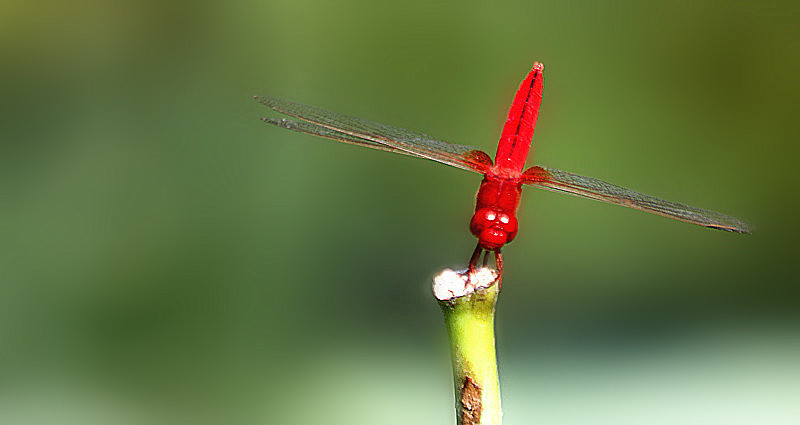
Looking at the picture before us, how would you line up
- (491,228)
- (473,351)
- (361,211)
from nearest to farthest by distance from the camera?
(473,351)
(491,228)
(361,211)

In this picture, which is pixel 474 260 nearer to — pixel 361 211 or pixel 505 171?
pixel 505 171

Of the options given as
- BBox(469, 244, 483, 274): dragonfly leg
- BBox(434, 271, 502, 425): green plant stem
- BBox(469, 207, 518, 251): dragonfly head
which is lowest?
BBox(434, 271, 502, 425): green plant stem

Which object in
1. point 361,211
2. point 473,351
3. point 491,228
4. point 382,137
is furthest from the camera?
point 361,211

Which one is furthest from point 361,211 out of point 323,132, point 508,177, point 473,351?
point 473,351

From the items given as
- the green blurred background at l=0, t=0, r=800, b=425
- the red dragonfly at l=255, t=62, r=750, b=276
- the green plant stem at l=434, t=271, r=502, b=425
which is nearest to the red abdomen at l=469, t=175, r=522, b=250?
the red dragonfly at l=255, t=62, r=750, b=276

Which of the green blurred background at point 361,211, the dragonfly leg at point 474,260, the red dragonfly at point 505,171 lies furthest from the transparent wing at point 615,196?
the green blurred background at point 361,211

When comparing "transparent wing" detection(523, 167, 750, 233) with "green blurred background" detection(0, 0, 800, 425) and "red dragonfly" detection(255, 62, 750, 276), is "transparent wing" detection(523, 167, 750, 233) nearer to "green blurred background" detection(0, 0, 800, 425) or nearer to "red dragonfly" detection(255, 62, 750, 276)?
"red dragonfly" detection(255, 62, 750, 276)

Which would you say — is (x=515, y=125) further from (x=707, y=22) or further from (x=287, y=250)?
(x=707, y=22)
